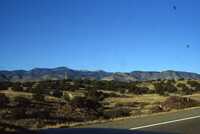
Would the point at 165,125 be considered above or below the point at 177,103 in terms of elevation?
below

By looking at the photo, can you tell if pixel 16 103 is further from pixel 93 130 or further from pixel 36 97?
pixel 93 130

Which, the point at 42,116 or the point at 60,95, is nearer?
the point at 42,116

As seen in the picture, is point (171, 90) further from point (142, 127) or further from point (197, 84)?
point (142, 127)

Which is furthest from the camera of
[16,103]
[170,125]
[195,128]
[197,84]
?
[197,84]

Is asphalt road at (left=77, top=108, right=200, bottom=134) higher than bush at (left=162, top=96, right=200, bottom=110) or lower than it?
lower

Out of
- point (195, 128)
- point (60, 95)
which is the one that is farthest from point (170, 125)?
point (60, 95)

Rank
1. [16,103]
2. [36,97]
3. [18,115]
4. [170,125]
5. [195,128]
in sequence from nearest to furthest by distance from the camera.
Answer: [195,128], [170,125], [18,115], [16,103], [36,97]

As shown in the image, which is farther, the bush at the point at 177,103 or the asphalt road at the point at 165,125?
the bush at the point at 177,103

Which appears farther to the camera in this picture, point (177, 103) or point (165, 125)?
point (177, 103)

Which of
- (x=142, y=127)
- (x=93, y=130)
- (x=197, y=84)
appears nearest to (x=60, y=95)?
(x=197, y=84)

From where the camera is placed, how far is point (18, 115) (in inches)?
1022

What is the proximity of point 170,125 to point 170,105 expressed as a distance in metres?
13.7

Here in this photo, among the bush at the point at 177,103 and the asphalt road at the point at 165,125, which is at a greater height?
the bush at the point at 177,103

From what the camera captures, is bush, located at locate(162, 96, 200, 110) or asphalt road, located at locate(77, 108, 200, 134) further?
bush, located at locate(162, 96, 200, 110)
